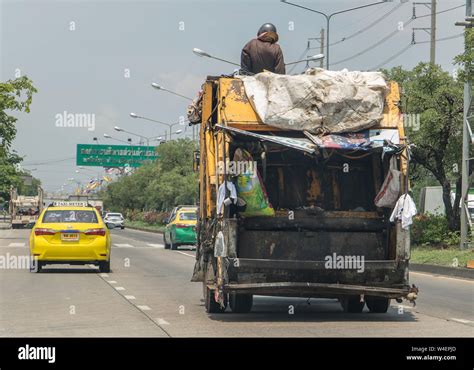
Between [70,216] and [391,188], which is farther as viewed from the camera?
[70,216]

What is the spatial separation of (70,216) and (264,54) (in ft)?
33.3

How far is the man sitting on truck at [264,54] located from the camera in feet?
46.6

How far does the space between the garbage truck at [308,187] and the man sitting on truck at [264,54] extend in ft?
2.86

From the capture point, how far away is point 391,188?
1277 cm

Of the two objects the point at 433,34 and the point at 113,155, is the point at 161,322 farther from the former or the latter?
the point at 113,155

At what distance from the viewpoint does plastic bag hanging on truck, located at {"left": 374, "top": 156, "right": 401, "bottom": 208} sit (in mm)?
12711

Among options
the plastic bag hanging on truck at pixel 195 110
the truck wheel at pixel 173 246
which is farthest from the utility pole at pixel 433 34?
the plastic bag hanging on truck at pixel 195 110

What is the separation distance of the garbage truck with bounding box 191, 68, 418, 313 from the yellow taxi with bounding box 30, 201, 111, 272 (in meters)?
9.41

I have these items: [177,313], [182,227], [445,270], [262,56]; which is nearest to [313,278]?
[177,313]

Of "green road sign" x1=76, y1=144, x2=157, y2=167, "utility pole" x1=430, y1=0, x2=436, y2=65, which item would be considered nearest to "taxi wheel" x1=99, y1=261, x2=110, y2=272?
"utility pole" x1=430, y1=0, x2=436, y2=65

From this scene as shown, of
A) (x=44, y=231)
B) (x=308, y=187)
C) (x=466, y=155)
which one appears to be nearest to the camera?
(x=308, y=187)

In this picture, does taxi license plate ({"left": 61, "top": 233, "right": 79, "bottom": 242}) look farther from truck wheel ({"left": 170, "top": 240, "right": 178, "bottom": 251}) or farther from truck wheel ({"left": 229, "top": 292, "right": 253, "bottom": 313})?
truck wheel ({"left": 170, "top": 240, "right": 178, "bottom": 251})
